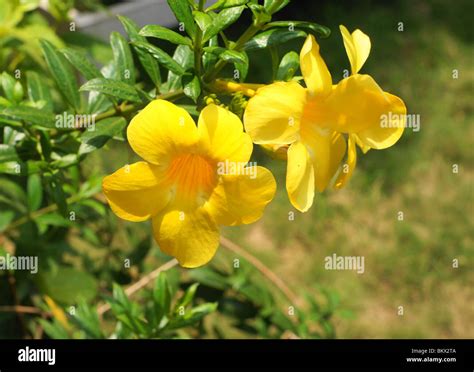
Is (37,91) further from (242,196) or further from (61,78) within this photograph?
(242,196)

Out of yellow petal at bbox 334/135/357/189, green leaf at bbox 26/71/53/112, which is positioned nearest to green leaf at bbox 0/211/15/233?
green leaf at bbox 26/71/53/112

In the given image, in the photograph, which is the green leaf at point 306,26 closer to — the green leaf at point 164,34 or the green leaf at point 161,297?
the green leaf at point 164,34

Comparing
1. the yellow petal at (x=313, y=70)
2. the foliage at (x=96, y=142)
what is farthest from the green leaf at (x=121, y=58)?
the yellow petal at (x=313, y=70)

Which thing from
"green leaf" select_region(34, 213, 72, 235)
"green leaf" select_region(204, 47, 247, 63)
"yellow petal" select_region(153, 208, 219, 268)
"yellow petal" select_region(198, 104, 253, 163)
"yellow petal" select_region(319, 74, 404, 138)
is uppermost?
→ "green leaf" select_region(204, 47, 247, 63)

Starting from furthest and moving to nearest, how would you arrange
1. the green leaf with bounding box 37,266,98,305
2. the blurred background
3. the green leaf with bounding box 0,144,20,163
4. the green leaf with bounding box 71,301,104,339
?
the blurred background → the green leaf with bounding box 37,266,98,305 → the green leaf with bounding box 71,301,104,339 → the green leaf with bounding box 0,144,20,163

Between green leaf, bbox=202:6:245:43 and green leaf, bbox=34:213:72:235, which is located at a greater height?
green leaf, bbox=202:6:245:43

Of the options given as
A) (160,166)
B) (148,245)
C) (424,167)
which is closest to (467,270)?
(424,167)

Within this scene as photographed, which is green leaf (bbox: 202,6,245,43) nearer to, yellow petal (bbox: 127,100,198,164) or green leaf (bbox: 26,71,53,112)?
yellow petal (bbox: 127,100,198,164)
